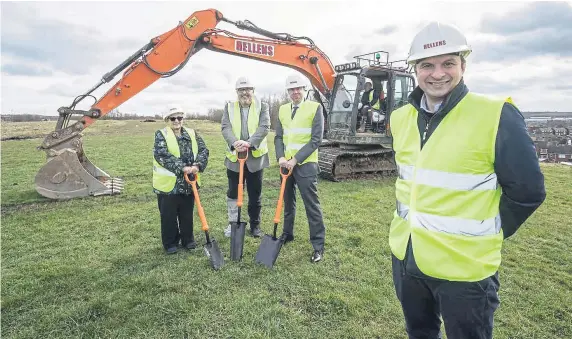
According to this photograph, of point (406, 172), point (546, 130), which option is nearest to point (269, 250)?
point (406, 172)

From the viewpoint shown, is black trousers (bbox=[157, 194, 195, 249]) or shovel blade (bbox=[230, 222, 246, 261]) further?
black trousers (bbox=[157, 194, 195, 249])

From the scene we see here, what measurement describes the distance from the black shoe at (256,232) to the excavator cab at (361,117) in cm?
405

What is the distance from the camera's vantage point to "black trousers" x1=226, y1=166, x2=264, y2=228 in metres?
5.12

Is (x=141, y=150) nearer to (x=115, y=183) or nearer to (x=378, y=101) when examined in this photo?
(x=115, y=183)

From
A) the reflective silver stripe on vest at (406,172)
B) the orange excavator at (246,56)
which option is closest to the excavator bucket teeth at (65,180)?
the orange excavator at (246,56)

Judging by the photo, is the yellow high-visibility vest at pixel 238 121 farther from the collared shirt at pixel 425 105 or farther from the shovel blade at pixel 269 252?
the collared shirt at pixel 425 105

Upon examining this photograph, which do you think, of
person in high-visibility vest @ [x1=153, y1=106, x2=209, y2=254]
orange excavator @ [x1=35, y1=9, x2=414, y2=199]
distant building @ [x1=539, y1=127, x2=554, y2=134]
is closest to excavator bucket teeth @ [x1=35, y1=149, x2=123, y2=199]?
orange excavator @ [x1=35, y1=9, x2=414, y2=199]

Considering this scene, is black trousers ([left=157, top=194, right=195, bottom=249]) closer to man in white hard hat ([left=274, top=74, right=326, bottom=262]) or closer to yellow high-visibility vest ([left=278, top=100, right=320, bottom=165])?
man in white hard hat ([left=274, top=74, right=326, bottom=262])

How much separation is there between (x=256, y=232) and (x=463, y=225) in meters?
3.77

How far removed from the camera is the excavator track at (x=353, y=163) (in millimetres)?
9031

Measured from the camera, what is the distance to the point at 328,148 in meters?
9.94

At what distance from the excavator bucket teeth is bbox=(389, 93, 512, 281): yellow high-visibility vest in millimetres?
7150

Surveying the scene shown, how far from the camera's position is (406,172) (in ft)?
6.54

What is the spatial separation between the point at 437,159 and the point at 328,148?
8212mm
